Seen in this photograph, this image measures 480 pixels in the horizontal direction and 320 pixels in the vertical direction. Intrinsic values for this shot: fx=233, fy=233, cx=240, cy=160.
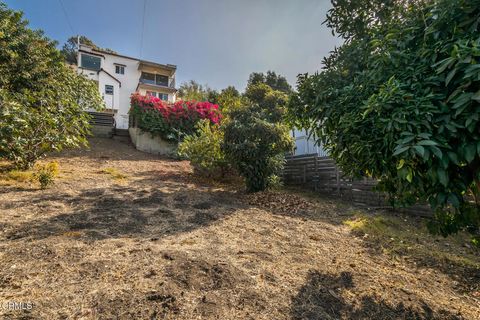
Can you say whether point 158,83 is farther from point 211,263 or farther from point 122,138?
point 211,263

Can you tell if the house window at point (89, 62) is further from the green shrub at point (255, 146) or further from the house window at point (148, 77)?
the green shrub at point (255, 146)

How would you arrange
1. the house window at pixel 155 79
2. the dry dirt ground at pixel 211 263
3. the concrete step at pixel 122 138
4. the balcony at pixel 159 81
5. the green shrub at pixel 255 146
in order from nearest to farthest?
the dry dirt ground at pixel 211 263 < the green shrub at pixel 255 146 < the concrete step at pixel 122 138 < the balcony at pixel 159 81 < the house window at pixel 155 79

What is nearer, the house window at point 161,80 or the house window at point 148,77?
the house window at point 148,77

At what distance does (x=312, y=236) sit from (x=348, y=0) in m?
3.49

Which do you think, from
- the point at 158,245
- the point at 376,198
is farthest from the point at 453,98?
the point at 376,198

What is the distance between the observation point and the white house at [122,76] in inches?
864

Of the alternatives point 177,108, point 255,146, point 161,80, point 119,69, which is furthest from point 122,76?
point 255,146

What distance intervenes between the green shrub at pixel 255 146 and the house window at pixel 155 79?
70.1 ft

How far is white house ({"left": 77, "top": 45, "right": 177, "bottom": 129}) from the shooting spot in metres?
22.0

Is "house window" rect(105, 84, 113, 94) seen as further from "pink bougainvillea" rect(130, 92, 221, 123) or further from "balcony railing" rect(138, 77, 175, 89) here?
"pink bougainvillea" rect(130, 92, 221, 123)

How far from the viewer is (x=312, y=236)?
3.72 metres

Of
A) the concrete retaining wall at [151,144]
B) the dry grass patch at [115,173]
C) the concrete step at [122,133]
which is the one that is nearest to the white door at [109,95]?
the concrete step at [122,133]

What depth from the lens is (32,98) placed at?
526 centimetres


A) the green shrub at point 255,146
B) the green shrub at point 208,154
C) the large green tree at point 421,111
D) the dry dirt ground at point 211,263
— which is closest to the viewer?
the large green tree at point 421,111
